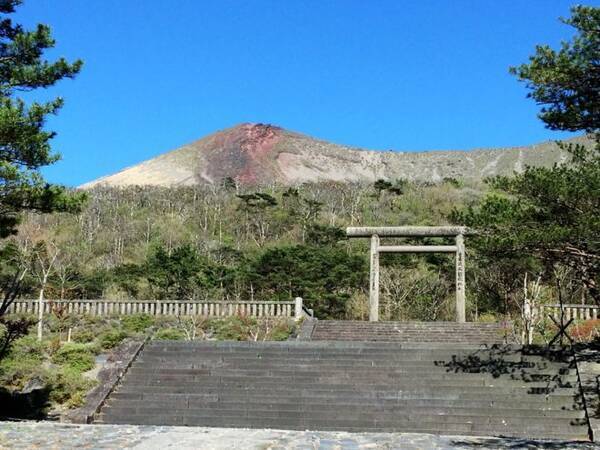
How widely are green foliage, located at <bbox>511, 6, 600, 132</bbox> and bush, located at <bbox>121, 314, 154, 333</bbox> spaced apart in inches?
604

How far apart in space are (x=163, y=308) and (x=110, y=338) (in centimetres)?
416

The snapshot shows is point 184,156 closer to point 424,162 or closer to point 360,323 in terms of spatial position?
point 424,162

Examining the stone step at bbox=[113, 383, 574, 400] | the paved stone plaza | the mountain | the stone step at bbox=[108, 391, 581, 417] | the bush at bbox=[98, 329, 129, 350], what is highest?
the mountain

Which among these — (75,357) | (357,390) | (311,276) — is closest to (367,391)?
(357,390)

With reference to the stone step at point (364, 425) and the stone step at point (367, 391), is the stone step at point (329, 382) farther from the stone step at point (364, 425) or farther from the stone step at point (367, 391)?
the stone step at point (364, 425)

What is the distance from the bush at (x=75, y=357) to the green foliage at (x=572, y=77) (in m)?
11.1

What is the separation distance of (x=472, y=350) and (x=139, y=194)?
39.6 metres

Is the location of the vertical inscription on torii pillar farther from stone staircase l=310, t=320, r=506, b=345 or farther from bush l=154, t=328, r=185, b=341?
bush l=154, t=328, r=185, b=341

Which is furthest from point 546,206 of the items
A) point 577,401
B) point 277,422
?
point 277,422

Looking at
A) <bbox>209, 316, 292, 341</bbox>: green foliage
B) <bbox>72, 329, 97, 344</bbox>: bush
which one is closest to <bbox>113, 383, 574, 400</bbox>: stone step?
<bbox>72, 329, 97, 344</bbox>: bush

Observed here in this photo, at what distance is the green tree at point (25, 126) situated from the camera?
29.1 ft

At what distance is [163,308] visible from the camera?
22938 millimetres

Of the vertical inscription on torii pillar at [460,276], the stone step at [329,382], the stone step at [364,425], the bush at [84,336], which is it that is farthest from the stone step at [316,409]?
the vertical inscription on torii pillar at [460,276]

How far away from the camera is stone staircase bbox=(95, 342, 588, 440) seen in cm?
1070
